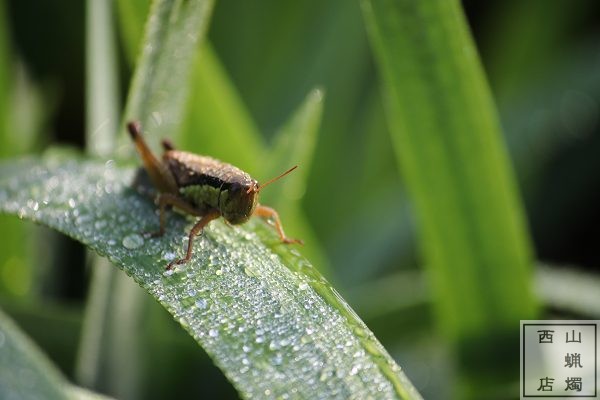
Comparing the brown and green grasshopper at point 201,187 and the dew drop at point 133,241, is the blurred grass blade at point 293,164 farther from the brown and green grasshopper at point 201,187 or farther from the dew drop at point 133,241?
the dew drop at point 133,241

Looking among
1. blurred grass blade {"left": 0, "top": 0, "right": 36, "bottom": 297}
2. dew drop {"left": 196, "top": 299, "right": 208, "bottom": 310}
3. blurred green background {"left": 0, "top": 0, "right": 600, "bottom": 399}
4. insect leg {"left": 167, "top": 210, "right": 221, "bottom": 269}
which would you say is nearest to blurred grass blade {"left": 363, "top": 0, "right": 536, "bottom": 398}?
blurred green background {"left": 0, "top": 0, "right": 600, "bottom": 399}

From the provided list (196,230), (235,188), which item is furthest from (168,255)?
(235,188)

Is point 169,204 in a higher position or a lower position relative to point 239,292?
higher

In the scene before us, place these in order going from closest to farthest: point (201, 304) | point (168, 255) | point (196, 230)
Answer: point (201, 304), point (168, 255), point (196, 230)

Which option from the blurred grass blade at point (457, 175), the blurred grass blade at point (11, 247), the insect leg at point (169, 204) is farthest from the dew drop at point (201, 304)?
the blurred grass blade at point (11, 247)

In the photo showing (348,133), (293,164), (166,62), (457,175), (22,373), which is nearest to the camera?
(22,373)

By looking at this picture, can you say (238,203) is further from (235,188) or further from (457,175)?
(457,175)

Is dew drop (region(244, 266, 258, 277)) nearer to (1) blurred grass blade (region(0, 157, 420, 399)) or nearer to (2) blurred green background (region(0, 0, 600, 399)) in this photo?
(1) blurred grass blade (region(0, 157, 420, 399))
